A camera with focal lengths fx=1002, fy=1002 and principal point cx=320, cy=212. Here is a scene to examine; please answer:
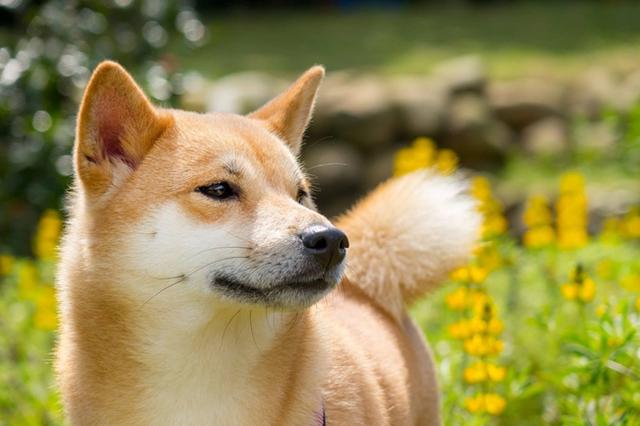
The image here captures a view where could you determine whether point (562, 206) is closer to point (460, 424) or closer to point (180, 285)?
point (460, 424)

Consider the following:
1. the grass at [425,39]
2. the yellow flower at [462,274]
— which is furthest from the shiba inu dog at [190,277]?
the grass at [425,39]

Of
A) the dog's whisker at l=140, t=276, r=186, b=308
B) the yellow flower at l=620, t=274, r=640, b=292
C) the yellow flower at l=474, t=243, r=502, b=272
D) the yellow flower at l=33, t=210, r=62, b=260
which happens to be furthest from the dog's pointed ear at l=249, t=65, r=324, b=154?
the yellow flower at l=33, t=210, r=62, b=260

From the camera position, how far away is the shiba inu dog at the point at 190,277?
2.85 meters

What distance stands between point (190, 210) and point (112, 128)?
15.5 inches

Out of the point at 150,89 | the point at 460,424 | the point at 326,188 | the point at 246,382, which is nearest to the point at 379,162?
the point at 326,188

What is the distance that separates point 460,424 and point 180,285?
1.67 metres

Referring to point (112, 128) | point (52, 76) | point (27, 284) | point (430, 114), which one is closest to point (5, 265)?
point (27, 284)

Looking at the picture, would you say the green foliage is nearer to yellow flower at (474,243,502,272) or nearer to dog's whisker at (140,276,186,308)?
yellow flower at (474,243,502,272)

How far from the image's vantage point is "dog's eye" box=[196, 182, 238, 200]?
2939 millimetres

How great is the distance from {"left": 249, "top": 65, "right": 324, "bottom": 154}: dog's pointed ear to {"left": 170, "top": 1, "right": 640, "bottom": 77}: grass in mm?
6425

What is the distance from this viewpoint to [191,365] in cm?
296

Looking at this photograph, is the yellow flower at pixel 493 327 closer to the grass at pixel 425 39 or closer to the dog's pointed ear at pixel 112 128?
the dog's pointed ear at pixel 112 128

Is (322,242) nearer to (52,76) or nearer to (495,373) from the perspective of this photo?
(495,373)

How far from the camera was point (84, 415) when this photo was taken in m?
2.98
